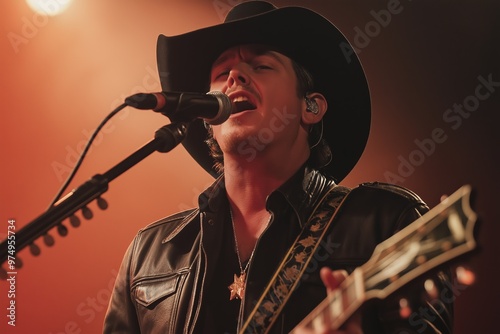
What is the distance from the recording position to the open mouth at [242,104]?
1.72 metres

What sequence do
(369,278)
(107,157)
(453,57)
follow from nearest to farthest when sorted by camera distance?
(369,278) → (453,57) → (107,157)

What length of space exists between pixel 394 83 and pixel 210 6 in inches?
31.5

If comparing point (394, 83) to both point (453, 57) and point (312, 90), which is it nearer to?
point (453, 57)

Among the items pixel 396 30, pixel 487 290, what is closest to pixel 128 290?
pixel 487 290

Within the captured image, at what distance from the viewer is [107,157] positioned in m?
2.30

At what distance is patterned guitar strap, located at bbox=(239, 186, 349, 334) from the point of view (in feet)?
4.99

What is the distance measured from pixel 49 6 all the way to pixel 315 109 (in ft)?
3.92

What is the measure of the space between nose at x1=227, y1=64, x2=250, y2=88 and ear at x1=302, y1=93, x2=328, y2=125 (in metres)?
0.22

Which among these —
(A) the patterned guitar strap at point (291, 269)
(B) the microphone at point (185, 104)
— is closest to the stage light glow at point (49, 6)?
(B) the microphone at point (185, 104)

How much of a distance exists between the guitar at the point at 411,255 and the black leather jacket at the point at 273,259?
44 centimetres

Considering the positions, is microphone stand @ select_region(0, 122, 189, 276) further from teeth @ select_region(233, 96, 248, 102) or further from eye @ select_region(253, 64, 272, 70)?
eye @ select_region(253, 64, 272, 70)
